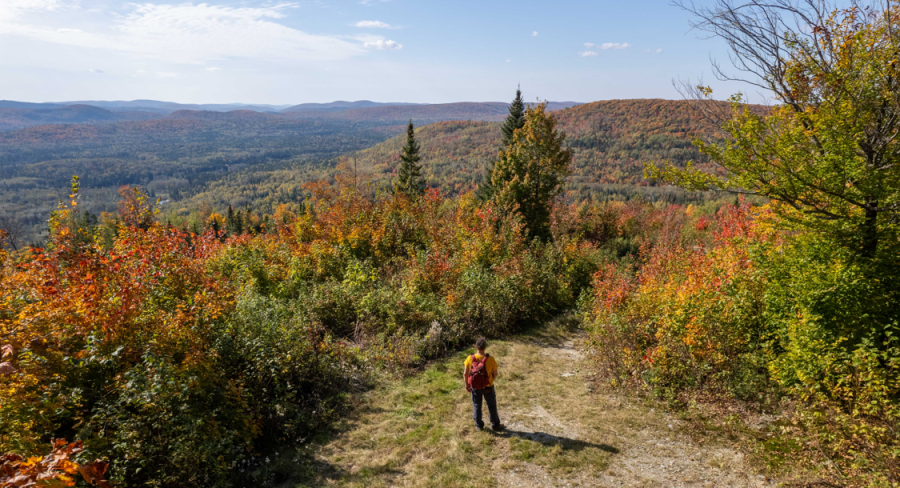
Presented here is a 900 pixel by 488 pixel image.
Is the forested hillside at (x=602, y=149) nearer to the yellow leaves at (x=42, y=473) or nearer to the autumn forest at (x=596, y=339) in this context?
the autumn forest at (x=596, y=339)

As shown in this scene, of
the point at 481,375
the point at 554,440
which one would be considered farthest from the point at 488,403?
the point at 554,440

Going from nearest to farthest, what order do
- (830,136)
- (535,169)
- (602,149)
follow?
(830,136) < (535,169) < (602,149)

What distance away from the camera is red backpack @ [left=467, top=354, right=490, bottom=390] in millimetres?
7328

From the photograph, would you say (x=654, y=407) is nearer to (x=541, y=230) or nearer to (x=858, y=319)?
(x=858, y=319)

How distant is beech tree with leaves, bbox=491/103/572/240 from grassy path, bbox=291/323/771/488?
1272 centimetres

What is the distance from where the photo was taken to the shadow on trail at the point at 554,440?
7075mm

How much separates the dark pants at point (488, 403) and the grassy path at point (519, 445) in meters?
0.23

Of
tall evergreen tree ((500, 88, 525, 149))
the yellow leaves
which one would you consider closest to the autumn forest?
the yellow leaves

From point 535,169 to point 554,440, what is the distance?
53.3 feet

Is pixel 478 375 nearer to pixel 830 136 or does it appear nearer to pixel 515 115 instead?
pixel 830 136

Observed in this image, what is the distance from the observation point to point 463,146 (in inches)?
5915

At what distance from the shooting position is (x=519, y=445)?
287 inches

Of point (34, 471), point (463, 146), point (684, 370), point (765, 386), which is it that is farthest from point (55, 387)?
point (463, 146)

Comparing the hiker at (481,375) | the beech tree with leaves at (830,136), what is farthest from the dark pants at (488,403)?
the beech tree with leaves at (830,136)
